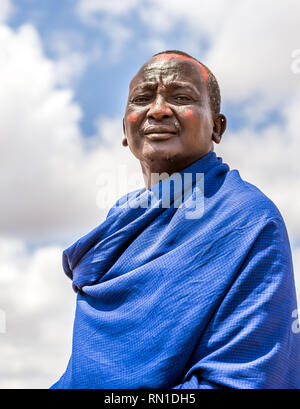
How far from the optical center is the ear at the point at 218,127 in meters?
3.46

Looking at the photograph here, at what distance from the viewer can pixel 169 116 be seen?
3.16 metres

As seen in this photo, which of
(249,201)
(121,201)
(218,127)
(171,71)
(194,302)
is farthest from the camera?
(121,201)

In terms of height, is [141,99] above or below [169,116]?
above

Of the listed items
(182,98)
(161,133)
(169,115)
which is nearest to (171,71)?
(182,98)

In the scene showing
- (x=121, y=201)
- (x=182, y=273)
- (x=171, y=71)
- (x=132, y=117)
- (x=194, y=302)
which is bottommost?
(x=194, y=302)

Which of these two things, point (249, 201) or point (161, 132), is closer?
point (249, 201)

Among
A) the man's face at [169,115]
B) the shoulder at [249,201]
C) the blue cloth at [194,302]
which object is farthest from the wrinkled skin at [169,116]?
the shoulder at [249,201]

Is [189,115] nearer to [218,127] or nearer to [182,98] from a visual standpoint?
[182,98]

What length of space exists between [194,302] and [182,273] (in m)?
0.17

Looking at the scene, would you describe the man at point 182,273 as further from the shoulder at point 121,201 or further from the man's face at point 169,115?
the shoulder at point 121,201

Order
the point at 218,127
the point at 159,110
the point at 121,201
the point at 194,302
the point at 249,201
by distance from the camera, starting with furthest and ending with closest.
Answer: the point at 121,201 → the point at 218,127 → the point at 159,110 → the point at 249,201 → the point at 194,302

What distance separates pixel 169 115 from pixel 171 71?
0.30 m

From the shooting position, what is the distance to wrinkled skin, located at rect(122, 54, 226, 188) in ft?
10.4
